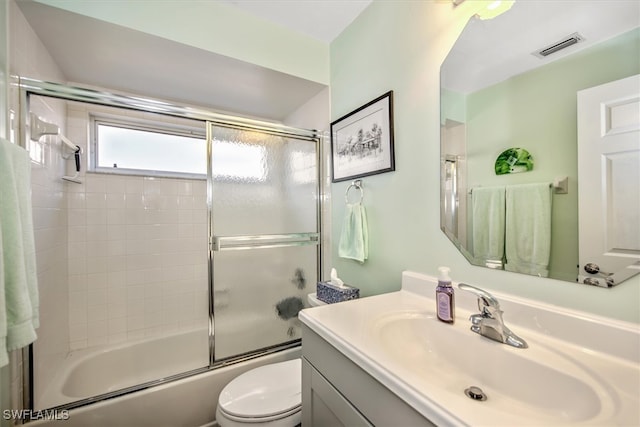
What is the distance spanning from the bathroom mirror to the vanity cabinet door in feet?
2.13

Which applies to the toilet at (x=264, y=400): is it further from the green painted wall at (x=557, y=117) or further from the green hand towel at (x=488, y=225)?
the green painted wall at (x=557, y=117)

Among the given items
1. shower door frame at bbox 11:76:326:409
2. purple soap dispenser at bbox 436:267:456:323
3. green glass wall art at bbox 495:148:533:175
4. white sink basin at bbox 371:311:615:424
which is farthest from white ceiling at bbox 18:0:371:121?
white sink basin at bbox 371:311:615:424

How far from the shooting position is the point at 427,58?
3.63 feet

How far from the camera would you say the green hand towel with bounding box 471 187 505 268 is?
855mm

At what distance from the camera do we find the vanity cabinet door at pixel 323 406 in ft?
2.12

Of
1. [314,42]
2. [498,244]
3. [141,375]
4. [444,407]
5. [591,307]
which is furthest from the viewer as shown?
[141,375]

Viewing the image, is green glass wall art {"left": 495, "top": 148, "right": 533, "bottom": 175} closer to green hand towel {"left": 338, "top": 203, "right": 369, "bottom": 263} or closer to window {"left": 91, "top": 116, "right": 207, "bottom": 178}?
green hand towel {"left": 338, "top": 203, "right": 369, "bottom": 263}

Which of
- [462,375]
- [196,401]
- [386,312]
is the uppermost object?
[386,312]

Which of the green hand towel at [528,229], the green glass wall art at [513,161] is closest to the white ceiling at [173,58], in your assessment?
the green glass wall art at [513,161]

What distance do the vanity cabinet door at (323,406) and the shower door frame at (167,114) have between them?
92 cm

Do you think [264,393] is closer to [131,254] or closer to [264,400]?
[264,400]

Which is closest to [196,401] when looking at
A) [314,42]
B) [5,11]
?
[5,11]

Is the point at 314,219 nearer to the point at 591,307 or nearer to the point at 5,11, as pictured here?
the point at 591,307

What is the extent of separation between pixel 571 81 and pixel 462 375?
874mm
